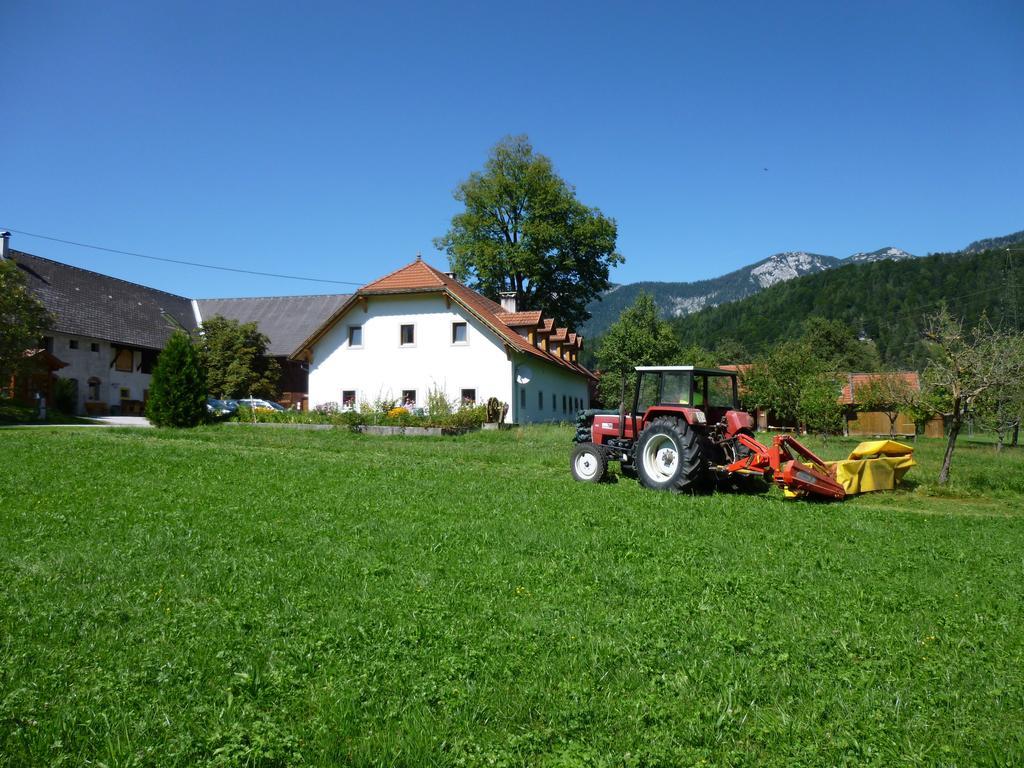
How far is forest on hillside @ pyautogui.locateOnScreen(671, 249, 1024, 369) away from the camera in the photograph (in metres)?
80.8

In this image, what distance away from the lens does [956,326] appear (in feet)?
45.6

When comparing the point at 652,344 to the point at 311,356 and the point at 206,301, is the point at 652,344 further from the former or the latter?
the point at 206,301

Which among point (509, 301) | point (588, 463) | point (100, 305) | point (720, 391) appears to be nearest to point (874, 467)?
point (720, 391)

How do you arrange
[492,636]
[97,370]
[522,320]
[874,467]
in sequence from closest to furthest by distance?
[492,636] < [874,467] < [522,320] < [97,370]

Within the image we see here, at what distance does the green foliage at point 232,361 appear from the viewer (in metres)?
36.9

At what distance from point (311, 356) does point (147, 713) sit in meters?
31.0

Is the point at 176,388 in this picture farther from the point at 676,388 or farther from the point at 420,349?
the point at 676,388

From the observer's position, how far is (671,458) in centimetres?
1220

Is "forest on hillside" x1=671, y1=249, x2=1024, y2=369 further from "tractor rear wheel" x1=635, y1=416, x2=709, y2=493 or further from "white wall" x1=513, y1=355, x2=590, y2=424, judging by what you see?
"tractor rear wheel" x1=635, y1=416, x2=709, y2=493

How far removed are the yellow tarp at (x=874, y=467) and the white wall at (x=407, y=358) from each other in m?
18.7

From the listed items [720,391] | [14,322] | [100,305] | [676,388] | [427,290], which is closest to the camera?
[676,388]

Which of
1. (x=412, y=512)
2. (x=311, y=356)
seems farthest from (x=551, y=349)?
(x=412, y=512)

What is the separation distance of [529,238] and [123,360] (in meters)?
25.9

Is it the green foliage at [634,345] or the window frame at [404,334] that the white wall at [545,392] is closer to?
the green foliage at [634,345]
